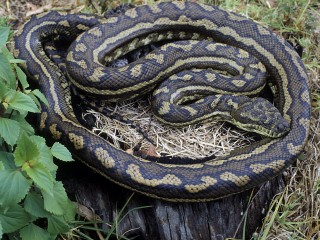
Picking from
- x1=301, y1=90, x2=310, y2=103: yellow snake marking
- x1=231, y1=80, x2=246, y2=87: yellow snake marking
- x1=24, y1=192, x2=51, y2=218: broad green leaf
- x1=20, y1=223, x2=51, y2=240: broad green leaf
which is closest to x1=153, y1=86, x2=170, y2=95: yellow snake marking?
x1=231, y1=80, x2=246, y2=87: yellow snake marking

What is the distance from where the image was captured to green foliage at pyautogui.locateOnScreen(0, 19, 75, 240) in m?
3.48

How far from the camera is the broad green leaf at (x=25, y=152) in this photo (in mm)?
3496

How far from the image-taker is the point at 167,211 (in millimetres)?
4930

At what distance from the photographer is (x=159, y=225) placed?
4930mm

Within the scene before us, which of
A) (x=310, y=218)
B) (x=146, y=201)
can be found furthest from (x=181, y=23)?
(x=310, y=218)

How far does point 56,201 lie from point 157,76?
2.49 metres

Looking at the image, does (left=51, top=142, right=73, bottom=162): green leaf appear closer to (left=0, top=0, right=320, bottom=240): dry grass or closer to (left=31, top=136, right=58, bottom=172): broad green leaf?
(left=31, top=136, right=58, bottom=172): broad green leaf

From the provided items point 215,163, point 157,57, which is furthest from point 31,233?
point 157,57

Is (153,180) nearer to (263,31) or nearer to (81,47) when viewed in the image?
(81,47)

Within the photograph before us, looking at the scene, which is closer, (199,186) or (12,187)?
(12,187)

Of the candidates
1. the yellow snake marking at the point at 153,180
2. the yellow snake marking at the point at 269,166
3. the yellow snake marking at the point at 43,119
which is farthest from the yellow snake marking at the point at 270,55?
the yellow snake marking at the point at 43,119

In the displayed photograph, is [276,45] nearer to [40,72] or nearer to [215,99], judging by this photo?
[215,99]

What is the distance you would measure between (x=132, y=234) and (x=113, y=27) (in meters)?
2.91

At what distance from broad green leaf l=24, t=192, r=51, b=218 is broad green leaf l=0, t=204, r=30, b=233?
0.36 feet
